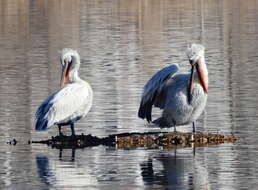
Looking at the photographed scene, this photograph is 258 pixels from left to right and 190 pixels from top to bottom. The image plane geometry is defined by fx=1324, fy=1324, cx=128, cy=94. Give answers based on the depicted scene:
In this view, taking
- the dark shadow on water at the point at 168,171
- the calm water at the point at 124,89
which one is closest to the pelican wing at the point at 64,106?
the calm water at the point at 124,89

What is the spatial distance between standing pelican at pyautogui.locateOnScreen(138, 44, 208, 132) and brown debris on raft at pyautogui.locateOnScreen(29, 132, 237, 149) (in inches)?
16.8

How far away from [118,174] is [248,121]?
4.31 meters

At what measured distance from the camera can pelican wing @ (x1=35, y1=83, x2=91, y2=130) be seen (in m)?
15.8

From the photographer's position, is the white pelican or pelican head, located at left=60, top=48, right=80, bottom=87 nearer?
the white pelican

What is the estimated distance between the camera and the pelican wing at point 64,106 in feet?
51.9

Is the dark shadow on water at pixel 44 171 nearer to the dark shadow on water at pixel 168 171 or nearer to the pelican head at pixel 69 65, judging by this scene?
the dark shadow on water at pixel 168 171

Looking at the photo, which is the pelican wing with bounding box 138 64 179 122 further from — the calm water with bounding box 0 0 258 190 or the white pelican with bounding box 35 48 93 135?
the calm water with bounding box 0 0 258 190

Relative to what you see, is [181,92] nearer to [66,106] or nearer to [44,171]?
[66,106]

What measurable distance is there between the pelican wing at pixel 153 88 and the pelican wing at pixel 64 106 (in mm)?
692

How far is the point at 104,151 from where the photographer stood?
15.3 meters

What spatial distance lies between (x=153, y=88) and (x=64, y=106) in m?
1.12

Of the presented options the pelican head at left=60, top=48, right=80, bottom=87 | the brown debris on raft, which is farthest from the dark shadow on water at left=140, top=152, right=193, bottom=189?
the pelican head at left=60, top=48, right=80, bottom=87

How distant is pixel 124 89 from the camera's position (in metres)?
21.7

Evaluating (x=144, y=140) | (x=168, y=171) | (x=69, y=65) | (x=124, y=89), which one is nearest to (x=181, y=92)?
(x=144, y=140)
